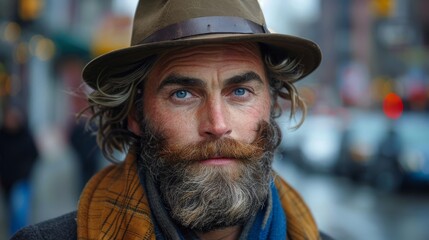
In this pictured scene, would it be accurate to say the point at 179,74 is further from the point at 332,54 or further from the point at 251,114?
the point at 332,54

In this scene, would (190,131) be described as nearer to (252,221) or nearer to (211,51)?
(211,51)

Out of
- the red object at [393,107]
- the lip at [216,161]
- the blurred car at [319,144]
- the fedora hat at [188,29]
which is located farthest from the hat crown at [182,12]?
the blurred car at [319,144]

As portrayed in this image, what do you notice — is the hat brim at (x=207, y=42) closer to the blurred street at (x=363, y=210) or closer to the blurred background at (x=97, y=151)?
the blurred background at (x=97, y=151)

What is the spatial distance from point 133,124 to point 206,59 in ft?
1.65

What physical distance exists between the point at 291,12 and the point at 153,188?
102m

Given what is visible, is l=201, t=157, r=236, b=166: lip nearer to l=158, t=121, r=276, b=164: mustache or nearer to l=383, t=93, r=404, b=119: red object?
l=158, t=121, r=276, b=164: mustache

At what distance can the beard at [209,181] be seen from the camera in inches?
95.7

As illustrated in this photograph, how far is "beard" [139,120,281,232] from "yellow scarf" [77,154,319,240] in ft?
0.37

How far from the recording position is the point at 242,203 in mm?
2463

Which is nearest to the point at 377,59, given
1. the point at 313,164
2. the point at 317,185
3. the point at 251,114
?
the point at 313,164

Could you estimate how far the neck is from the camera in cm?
255

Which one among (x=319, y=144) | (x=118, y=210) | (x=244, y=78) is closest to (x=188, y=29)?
(x=244, y=78)

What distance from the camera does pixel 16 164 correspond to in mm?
8742

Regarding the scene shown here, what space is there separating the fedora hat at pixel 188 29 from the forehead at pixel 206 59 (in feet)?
0.23
